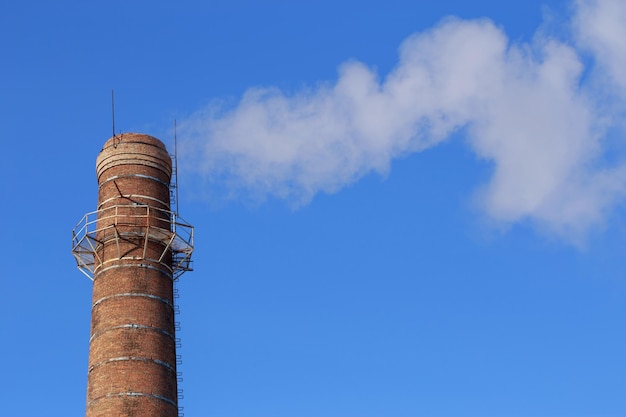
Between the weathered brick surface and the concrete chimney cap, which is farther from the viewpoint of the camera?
the concrete chimney cap

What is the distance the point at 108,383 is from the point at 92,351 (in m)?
2.11

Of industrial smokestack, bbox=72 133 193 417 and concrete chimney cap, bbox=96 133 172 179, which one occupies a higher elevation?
concrete chimney cap, bbox=96 133 172 179

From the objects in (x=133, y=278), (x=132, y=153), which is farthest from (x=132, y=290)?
(x=132, y=153)

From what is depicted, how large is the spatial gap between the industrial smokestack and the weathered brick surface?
4 centimetres

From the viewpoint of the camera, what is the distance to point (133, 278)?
45656 millimetres

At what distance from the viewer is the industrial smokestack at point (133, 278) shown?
4334 centimetres

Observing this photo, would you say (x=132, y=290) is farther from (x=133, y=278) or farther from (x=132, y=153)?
(x=132, y=153)

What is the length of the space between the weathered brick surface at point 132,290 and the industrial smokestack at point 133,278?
40 millimetres

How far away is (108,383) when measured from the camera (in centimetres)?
4322

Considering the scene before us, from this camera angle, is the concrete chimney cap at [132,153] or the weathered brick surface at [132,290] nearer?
the weathered brick surface at [132,290]

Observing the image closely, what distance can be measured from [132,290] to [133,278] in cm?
60

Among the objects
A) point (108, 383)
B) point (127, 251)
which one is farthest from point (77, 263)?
point (108, 383)

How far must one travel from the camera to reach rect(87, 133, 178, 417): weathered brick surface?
43.3m

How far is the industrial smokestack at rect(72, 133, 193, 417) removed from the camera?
142ft
